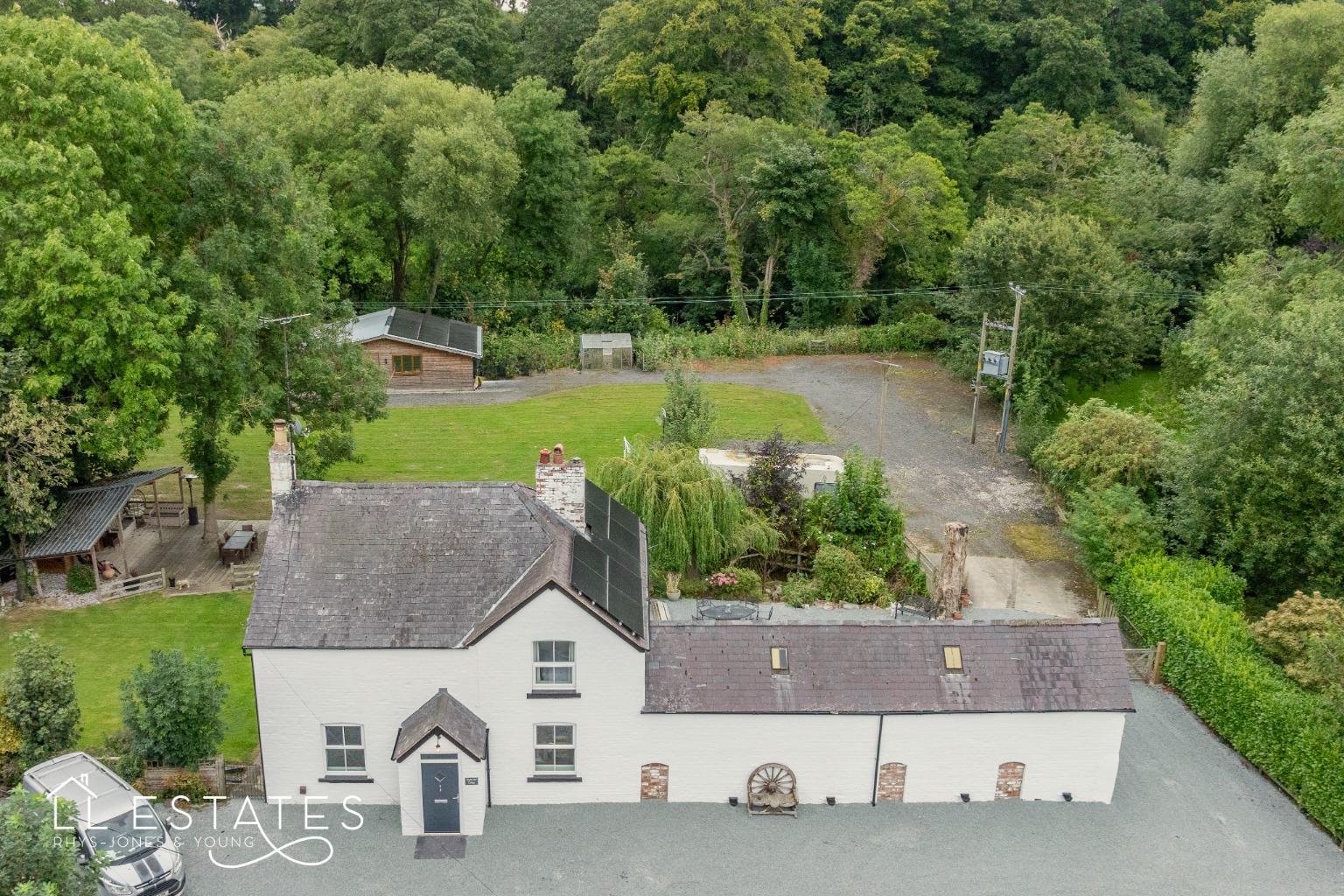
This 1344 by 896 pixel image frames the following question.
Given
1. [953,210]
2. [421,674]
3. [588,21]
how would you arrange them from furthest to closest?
[588,21] < [953,210] < [421,674]

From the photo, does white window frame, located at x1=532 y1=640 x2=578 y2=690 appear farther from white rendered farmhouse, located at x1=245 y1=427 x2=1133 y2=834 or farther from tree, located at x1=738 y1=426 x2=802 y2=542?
tree, located at x1=738 y1=426 x2=802 y2=542

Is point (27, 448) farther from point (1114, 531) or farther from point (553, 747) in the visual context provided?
point (1114, 531)

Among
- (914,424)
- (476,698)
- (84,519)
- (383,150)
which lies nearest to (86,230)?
(84,519)

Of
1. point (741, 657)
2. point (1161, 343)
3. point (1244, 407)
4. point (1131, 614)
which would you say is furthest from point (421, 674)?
point (1161, 343)

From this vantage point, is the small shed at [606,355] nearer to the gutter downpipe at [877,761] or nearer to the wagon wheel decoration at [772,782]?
the wagon wheel decoration at [772,782]

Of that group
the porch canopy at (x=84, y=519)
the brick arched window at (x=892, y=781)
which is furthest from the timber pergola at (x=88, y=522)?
the brick arched window at (x=892, y=781)

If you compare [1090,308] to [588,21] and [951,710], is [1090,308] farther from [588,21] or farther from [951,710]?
[588,21]
